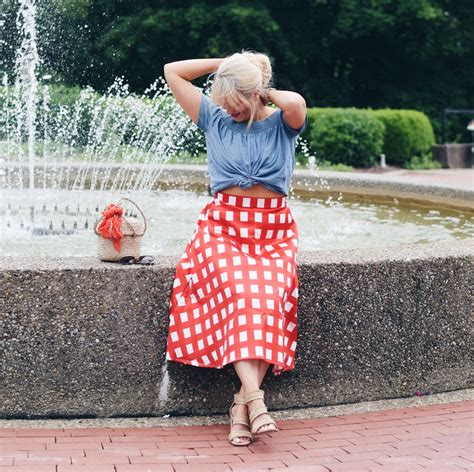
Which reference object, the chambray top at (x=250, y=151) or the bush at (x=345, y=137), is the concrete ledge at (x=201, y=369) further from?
the bush at (x=345, y=137)

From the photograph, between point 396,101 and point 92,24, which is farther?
point 396,101

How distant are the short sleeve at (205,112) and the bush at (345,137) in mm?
12845

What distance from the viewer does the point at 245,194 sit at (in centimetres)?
393

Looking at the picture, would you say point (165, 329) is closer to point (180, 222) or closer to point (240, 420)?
point (240, 420)

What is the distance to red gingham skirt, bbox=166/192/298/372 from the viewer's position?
3.68 metres

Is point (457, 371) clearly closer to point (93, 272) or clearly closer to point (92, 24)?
point (93, 272)

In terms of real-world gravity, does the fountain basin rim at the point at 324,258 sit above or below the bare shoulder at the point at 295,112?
below

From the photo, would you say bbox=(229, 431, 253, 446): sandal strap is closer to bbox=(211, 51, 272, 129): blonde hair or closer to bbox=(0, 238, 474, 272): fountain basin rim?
bbox=(0, 238, 474, 272): fountain basin rim

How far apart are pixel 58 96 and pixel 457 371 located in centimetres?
1597

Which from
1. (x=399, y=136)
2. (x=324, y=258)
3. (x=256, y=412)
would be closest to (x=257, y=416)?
(x=256, y=412)

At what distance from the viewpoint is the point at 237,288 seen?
3.71m

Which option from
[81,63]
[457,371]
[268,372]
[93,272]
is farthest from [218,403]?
[81,63]

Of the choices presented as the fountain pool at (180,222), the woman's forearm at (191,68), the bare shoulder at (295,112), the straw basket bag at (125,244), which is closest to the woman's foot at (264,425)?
the straw basket bag at (125,244)

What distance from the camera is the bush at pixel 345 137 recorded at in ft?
55.2
